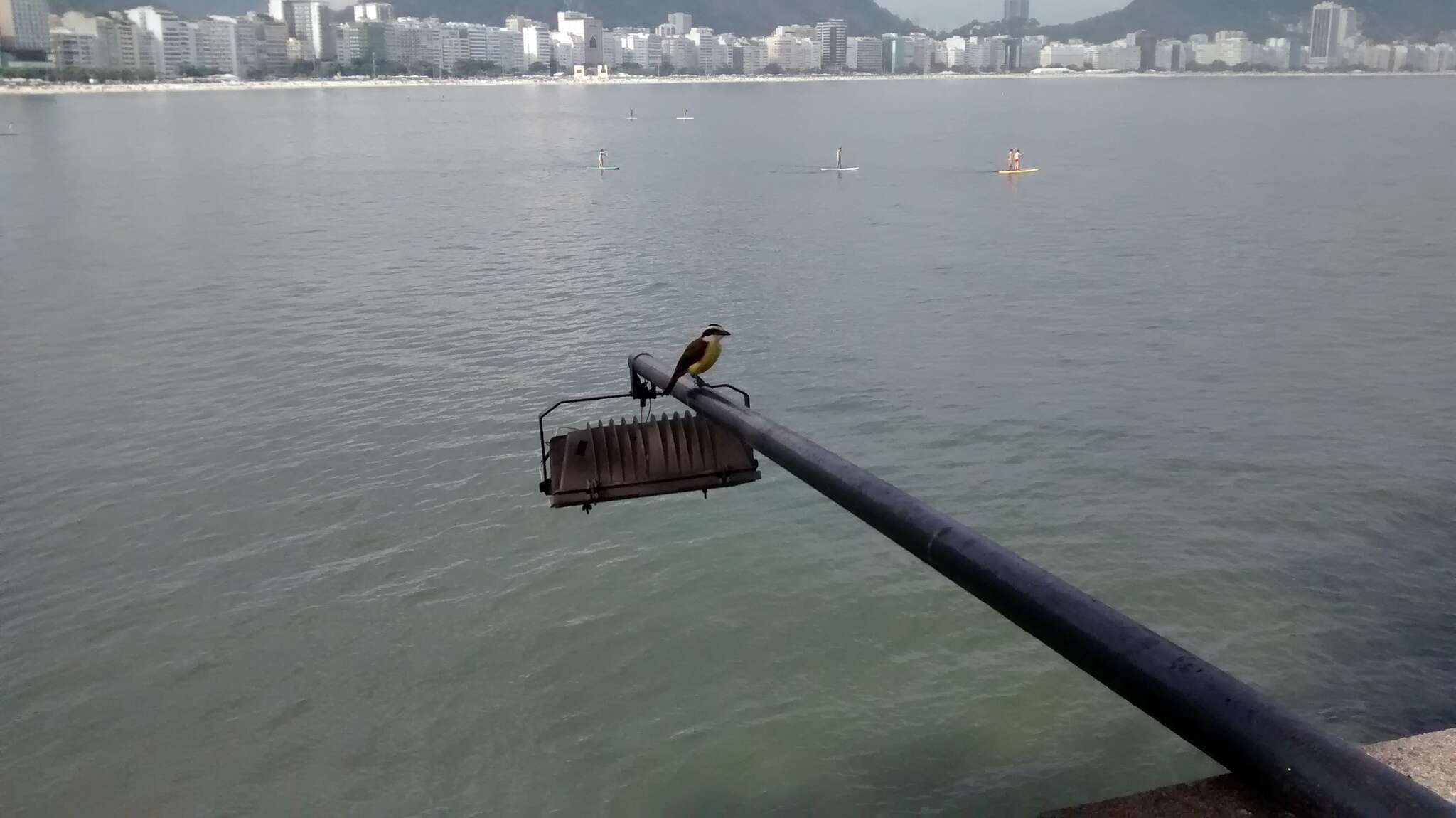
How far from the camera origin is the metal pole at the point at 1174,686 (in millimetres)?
2488

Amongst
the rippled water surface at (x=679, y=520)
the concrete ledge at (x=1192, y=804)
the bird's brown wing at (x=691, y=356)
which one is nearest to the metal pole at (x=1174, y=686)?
the concrete ledge at (x=1192, y=804)

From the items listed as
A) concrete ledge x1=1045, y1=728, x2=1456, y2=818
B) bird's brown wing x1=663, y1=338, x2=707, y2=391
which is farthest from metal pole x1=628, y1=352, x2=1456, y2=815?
bird's brown wing x1=663, y1=338, x2=707, y2=391

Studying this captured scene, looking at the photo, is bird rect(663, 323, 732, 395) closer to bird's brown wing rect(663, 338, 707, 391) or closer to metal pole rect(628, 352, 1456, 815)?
bird's brown wing rect(663, 338, 707, 391)

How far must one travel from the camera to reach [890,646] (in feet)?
37.3

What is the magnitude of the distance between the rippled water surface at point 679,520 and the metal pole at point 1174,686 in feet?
20.9

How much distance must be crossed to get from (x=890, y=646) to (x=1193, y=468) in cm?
720

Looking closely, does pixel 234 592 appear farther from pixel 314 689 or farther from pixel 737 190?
pixel 737 190

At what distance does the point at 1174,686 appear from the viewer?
2.71m

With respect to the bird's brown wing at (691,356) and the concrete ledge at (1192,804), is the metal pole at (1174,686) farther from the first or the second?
the bird's brown wing at (691,356)

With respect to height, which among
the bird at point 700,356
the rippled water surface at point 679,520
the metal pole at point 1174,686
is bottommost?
the rippled water surface at point 679,520

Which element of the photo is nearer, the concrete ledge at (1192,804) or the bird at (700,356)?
the concrete ledge at (1192,804)

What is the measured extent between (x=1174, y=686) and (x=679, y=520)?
1202 cm

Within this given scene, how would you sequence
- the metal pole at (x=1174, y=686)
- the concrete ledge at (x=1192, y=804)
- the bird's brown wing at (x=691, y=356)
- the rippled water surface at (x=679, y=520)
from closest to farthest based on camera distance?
the metal pole at (x=1174, y=686) < the concrete ledge at (x=1192, y=804) < the bird's brown wing at (x=691, y=356) < the rippled water surface at (x=679, y=520)

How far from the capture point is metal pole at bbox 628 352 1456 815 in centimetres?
249
